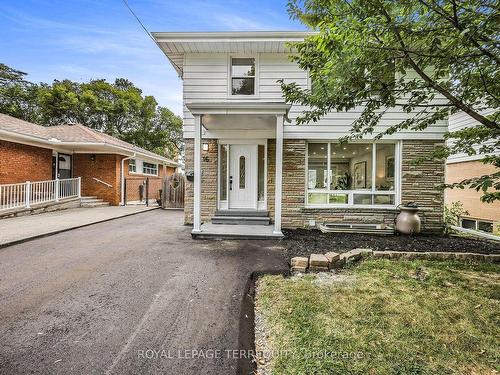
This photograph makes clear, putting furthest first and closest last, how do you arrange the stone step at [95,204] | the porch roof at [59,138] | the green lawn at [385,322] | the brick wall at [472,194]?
the stone step at [95,204] < the porch roof at [59,138] < the brick wall at [472,194] < the green lawn at [385,322]

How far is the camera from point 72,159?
14.5 m

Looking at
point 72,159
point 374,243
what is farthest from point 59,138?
point 374,243

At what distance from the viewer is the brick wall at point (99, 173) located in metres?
14.3

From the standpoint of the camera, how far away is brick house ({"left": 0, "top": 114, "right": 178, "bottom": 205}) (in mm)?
11016

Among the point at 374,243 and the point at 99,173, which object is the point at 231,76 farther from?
the point at 99,173

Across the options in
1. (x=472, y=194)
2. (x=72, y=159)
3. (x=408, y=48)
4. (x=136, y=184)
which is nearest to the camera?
(x=408, y=48)

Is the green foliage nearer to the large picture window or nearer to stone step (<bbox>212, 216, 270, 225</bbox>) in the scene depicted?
stone step (<bbox>212, 216, 270, 225</bbox>)

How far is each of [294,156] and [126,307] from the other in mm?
6053

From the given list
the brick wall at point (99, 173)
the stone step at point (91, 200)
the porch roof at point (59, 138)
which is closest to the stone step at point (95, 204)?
the stone step at point (91, 200)

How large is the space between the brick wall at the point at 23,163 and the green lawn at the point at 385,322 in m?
12.7

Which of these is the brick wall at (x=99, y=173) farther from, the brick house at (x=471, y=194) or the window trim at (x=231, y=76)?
the brick house at (x=471, y=194)

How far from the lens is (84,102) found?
79.3 feet

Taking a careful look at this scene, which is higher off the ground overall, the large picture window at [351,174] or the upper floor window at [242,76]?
the upper floor window at [242,76]

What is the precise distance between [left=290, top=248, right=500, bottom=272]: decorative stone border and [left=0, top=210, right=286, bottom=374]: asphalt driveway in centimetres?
43
